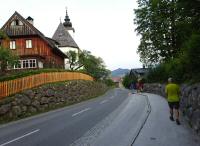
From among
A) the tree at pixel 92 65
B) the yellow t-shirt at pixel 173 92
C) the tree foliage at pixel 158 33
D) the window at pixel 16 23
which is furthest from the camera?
the tree at pixel 92 65

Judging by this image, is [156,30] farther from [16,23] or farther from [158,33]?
[16,23]

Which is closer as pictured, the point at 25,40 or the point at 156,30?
the point at 156,30

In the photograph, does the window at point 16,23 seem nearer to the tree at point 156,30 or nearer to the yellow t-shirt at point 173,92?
the tree at point 156,30

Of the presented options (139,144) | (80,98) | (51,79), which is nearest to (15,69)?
(80,98)

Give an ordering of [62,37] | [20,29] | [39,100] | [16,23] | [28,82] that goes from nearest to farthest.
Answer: [28,82] → [39,100] → [20,29] → [16,23] → [62,37]

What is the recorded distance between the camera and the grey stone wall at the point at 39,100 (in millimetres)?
23734

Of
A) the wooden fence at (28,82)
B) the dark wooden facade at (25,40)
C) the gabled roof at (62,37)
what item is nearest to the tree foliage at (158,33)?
the wooden fence at (28,82)

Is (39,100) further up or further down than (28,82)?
further down

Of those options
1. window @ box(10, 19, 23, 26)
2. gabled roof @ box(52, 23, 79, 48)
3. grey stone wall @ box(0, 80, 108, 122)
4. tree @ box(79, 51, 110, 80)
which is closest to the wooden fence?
grey stone wall @ box(0, 80, 108, 122)

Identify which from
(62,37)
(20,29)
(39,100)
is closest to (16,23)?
(20,29)

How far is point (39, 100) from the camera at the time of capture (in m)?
28.4

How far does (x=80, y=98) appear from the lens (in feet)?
137

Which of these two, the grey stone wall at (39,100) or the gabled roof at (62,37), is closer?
the grey stone wall at (39,100)

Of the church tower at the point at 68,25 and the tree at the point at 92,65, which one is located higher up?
the church tower at the point at 68,25
